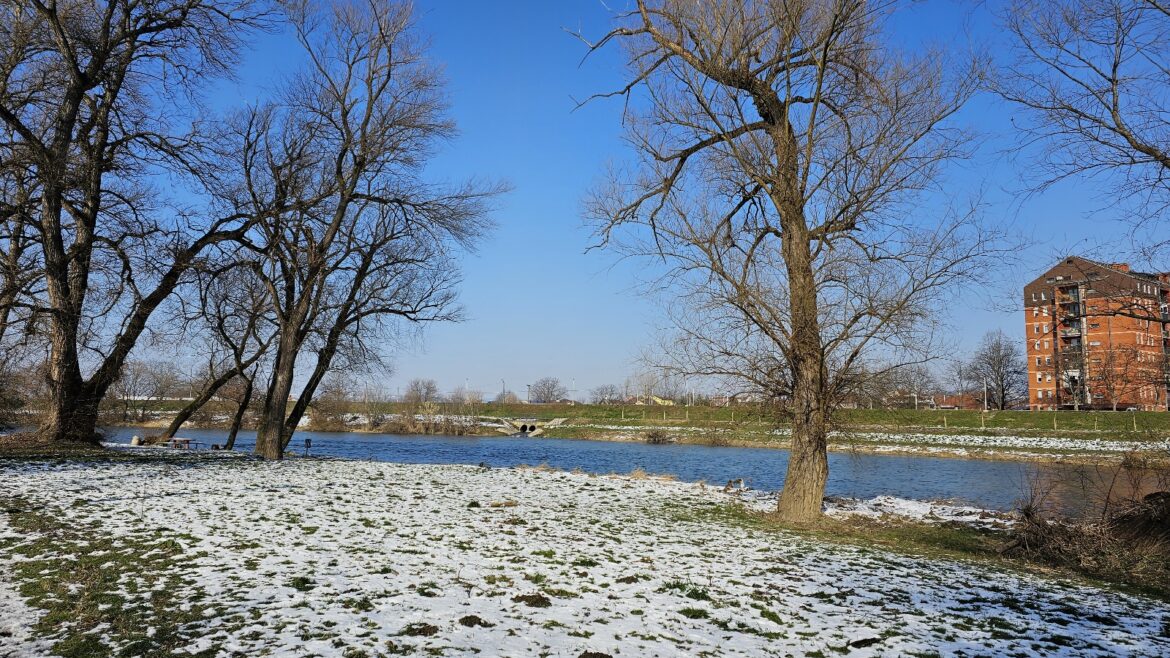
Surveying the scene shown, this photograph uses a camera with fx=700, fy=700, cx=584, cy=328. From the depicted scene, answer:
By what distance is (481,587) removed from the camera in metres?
6.29

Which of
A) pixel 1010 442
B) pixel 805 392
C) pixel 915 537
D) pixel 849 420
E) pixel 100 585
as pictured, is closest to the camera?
pixel 100 585

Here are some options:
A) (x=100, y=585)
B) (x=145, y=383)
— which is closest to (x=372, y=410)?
(x=145, y=383)

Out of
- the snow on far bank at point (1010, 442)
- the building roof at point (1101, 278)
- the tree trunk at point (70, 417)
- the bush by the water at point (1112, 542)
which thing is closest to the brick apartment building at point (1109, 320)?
the building roof at point (1101, 278)

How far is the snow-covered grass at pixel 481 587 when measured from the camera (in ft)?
16.3

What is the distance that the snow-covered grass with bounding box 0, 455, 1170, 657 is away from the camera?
4973 millimetres

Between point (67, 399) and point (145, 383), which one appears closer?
point (67, 399)

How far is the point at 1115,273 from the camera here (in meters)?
9.20

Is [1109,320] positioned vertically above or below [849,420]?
above

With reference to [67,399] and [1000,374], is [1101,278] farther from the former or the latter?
[1000,374]

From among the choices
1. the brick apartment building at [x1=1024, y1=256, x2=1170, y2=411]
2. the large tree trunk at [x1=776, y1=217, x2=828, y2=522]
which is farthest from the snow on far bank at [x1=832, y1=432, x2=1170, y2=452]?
the large tree trunk at [x1=776, y1=217, x2=828, y2=522]

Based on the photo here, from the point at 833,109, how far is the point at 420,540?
347 inches

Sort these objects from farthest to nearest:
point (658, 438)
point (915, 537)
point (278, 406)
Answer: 1. point (658, 438)
2. point (278, 406)
3. point (915, 537)

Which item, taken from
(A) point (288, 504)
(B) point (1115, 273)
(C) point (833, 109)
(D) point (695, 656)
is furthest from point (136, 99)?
(B) point (1115, 273)

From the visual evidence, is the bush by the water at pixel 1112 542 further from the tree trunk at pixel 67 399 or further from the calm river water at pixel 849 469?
the tree trunk at pixel 67 399
